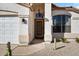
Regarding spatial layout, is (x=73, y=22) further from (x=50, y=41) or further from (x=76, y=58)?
(x=76, y=58)

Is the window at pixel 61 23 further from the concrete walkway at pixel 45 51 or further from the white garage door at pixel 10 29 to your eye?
the concrete walkway at pixel 45 51

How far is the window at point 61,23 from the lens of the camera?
48.3 ft

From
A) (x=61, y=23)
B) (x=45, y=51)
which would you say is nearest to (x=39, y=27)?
(x=61, y=23)

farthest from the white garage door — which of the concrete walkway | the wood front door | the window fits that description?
the wood front door

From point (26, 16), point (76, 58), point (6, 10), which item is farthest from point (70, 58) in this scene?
point (6, 10)

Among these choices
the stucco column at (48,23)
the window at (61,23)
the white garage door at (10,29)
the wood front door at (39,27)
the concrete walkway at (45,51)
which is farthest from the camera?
the wood front door at (39,27)

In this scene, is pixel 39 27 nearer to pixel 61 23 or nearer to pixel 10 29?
pixel 61 23

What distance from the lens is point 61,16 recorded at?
14.8 metres

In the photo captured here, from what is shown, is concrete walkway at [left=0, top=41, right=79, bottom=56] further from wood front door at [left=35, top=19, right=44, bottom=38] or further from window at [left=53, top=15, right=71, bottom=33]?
wood front door at [left=35, top=19, right=44, bottom=38]

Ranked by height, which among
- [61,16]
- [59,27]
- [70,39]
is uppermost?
[61,16]

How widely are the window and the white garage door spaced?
149 inches

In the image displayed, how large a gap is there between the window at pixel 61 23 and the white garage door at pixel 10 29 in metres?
3.79

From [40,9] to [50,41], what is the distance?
420cm

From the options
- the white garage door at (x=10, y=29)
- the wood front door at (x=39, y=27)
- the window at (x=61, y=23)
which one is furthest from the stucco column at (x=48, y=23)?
the wood front door at (x=39, y=27)
